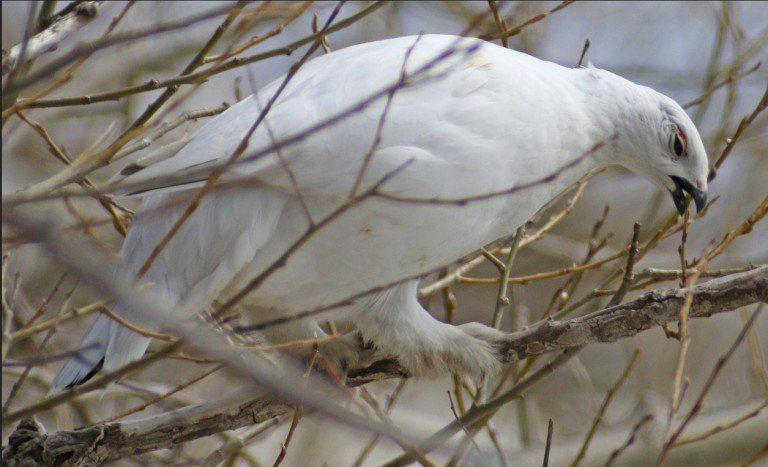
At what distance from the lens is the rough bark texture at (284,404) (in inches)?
122

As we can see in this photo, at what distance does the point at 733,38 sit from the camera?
5.93m

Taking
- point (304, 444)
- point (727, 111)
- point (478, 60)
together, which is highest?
point (478, 60)

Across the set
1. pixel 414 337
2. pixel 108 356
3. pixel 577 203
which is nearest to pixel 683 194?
pixel 414 337

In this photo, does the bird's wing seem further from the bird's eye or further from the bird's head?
the bird's eye

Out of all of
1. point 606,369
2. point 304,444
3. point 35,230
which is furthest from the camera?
point 606,369

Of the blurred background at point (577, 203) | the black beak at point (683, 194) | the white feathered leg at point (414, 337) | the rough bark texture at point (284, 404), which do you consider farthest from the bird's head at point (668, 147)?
the blurred background at point (577, 203)

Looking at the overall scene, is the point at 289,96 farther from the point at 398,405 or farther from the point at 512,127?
the point at 398,405

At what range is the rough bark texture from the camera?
3092mm

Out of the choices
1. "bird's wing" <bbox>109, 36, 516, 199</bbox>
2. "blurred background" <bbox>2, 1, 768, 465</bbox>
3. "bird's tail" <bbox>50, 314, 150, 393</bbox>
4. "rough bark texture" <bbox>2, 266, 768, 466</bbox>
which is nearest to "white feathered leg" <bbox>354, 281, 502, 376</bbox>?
"rough bark texture" <bbox>2, 266, 768, 466</bbox>

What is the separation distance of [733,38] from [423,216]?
355 cm

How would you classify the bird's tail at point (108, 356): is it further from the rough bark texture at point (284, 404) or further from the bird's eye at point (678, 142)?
the bird's eye at point (678, 142)

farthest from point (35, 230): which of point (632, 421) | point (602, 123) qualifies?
point (632, 421)

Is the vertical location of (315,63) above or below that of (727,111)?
above

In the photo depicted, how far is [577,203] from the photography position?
8227 mm
